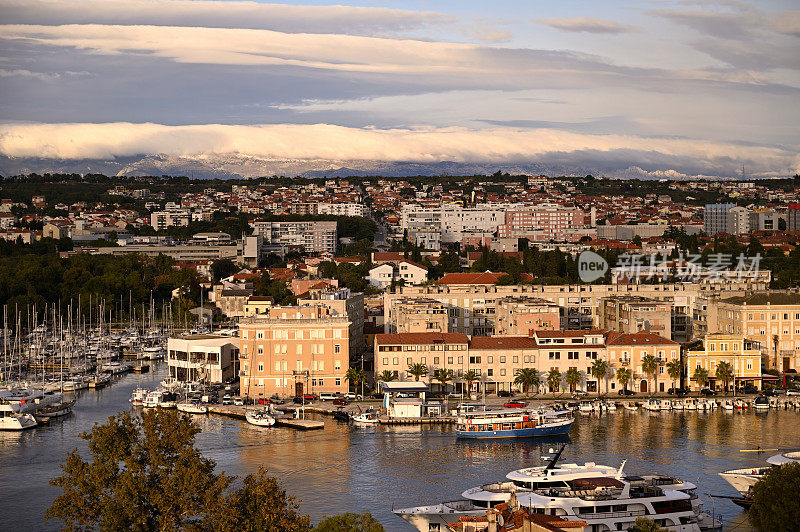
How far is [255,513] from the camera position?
40.2 feet

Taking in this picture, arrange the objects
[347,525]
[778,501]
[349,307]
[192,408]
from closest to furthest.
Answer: [347,525] → [778,501] → [192,408] → [349,307]

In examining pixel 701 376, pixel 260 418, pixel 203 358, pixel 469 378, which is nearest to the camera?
pixel 260 418

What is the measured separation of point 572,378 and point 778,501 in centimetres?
1259

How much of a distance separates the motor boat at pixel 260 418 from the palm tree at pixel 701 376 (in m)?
10.2

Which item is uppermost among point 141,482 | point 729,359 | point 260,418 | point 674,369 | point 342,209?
point 342,209

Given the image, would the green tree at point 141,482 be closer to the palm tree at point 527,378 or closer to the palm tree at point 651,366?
the palm tree at point 527,378

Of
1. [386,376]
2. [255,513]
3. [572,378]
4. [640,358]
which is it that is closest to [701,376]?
[640,358]

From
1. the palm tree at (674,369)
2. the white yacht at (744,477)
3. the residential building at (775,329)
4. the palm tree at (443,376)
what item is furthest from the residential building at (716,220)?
the white yacht at (744,477)

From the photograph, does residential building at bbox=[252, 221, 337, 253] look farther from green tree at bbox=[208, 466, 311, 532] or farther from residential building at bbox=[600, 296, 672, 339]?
green tree at bbox=[208, 466, 311, 532]

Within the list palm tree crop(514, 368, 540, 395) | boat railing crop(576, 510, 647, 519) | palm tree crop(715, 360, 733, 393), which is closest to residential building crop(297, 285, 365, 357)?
palm tree crop(514, 368, 540, 395)

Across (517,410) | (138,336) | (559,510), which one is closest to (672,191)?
(138,336)

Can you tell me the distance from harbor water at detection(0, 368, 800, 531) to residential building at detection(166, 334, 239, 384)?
3725 millimetres

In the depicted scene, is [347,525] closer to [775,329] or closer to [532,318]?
[532,318]

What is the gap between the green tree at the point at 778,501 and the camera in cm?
1378
